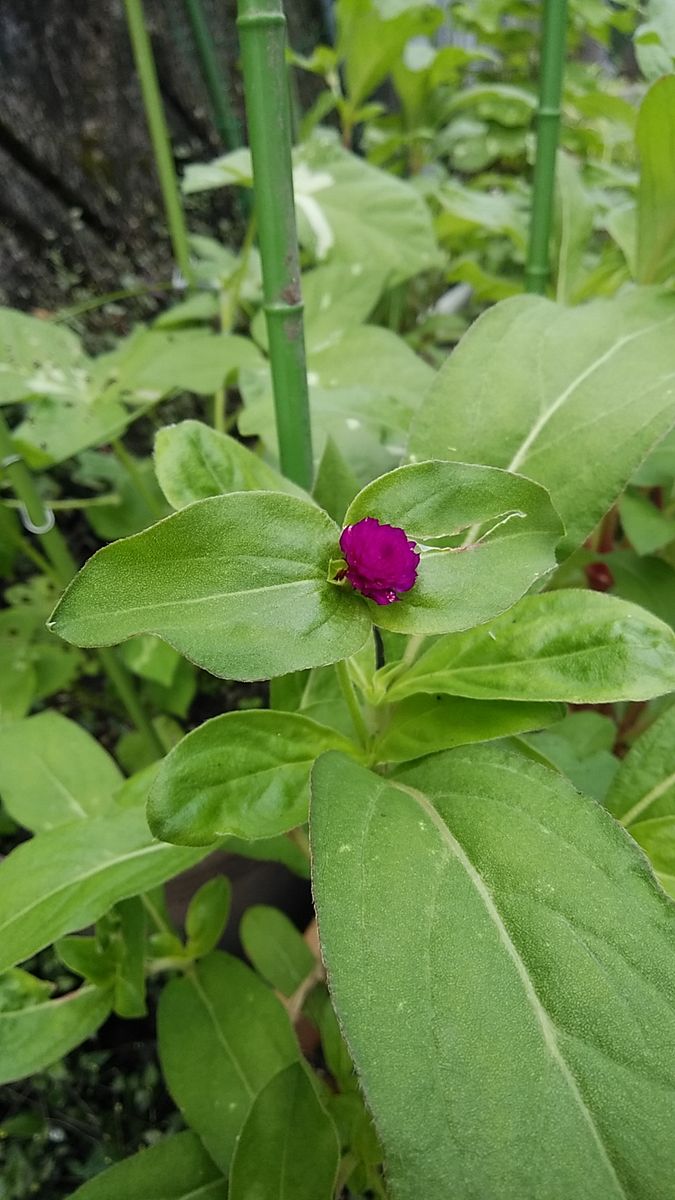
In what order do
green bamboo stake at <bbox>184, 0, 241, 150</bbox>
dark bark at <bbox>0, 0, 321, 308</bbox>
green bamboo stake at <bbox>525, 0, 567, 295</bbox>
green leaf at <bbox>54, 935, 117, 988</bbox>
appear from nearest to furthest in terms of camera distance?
green leaf at <bbox>54, 935, 117, 988</bbox>, green bamboo stake at <bbox>525, 0, 567, 295</bbox>, dark bark at <bbox>0, 0, 321, 308</bbox>, green bamboo stake at <bbox>184, 0, 241, 150</bbox>

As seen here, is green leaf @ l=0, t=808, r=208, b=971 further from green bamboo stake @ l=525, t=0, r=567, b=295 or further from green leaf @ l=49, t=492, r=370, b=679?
green bamboo stake @ l=525, t=0, r=567, b=295

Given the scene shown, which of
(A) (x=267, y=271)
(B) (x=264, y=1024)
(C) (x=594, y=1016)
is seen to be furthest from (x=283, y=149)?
(B) (x=264, y=1024)

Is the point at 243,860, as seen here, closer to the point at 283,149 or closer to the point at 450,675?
the point at 450,675

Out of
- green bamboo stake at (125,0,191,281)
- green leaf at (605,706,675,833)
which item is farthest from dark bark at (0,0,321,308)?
green leaf at (605,706,675,833)

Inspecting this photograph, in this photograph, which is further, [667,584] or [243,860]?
[243,860]

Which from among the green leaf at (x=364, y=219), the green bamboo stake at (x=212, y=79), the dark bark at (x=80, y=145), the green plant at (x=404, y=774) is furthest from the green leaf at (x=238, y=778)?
the green bamboo stake at (x=212, y=79)

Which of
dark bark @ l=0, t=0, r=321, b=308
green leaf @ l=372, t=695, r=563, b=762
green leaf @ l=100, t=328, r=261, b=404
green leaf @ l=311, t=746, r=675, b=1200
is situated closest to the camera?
green leaf @ l=311, t=746, r=675, b=1200

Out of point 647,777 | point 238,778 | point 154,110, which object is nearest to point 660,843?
point 647,777
